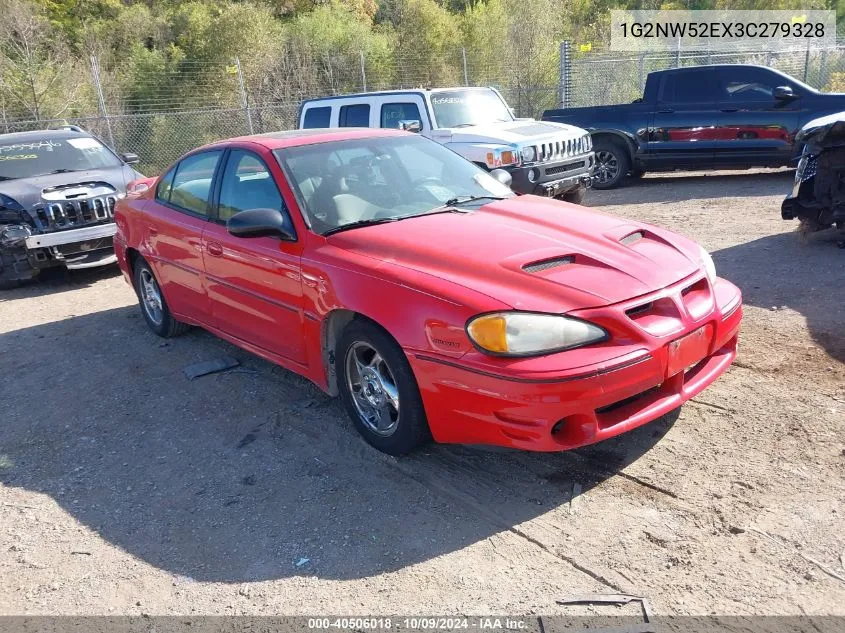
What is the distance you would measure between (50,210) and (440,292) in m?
6.33

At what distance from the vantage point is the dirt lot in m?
2.83

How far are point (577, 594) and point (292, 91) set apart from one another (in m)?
19.6

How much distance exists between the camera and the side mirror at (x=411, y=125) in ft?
31.8

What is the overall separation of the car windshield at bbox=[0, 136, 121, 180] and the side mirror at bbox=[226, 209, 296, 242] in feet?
19.1

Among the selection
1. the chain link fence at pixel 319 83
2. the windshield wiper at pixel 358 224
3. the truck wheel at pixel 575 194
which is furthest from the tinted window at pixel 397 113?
the chain link fence at pixel 319 83

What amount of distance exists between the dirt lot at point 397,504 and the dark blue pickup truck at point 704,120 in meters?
6.41

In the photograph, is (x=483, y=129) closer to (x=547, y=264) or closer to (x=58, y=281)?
(x=58, y=281)

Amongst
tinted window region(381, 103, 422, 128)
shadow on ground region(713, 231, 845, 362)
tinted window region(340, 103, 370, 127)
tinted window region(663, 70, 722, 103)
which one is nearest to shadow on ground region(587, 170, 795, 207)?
tinted window region(663, 70, 722, 103)

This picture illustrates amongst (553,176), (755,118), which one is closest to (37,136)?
(553,176)

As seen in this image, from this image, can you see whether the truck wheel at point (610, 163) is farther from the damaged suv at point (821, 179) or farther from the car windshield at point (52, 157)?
the car windshield at point (52, 157)

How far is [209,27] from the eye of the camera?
915 inches

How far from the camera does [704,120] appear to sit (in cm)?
1105

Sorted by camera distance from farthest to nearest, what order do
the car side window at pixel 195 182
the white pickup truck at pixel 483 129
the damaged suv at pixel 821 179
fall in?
the white pickup truck at pixel 483 129, the damaged suv at pixel 821 179, the car side window at pixel 195 182

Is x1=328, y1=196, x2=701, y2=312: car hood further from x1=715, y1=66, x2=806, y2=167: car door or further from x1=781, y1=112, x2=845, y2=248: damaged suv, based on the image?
x1=715, y1=66, x2=806, y2=167: car door
